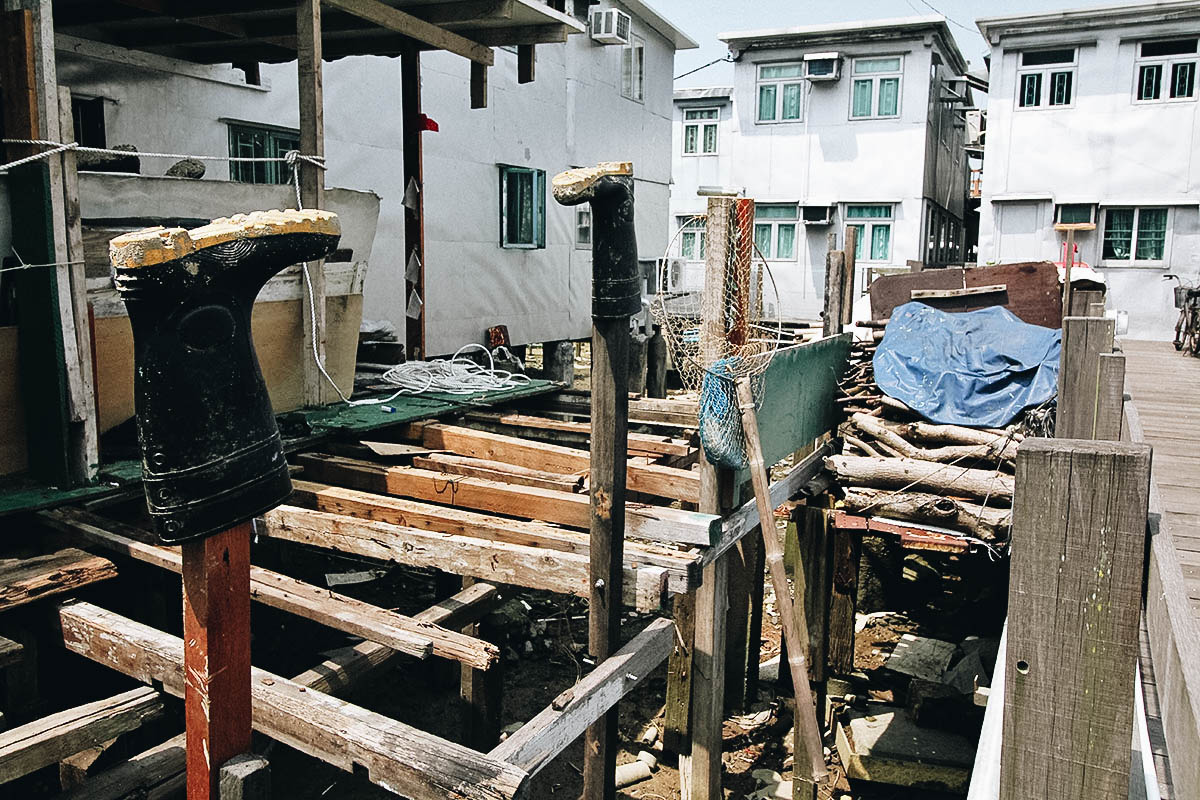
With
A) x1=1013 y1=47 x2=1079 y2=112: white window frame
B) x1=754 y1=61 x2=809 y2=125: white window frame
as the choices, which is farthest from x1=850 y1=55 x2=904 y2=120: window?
x1=1013 y1=47 x2=1079 y2=112: white window frame

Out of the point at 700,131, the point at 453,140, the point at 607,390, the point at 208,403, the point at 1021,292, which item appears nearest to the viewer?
the point at 208,403

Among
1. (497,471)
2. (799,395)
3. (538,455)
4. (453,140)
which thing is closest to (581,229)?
(453,140)

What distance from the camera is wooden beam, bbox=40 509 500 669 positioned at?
3.99 metres

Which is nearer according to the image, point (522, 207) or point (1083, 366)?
point (1083, 366)

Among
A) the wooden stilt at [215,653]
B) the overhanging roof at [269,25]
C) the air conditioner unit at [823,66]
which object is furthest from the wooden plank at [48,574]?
the air conditioner unit at [823,66]

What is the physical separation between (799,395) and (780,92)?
2168 centimetres

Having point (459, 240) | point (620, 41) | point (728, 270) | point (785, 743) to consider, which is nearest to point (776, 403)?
point (728, 270)

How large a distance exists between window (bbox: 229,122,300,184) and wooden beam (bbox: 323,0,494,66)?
2.73m

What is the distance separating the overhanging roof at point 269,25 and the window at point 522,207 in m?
5.85

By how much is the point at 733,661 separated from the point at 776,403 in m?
2.57

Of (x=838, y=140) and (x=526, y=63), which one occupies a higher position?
(x=838, y=140)

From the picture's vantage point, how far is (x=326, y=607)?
168 inches

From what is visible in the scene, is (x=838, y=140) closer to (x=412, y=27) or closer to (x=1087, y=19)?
(x=1087, y=19)

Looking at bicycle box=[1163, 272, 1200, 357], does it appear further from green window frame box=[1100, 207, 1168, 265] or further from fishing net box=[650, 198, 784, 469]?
fishing net box=[650, 198, 784, 469]
